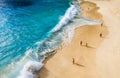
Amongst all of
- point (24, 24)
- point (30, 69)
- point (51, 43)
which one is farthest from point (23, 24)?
point (30, 69)

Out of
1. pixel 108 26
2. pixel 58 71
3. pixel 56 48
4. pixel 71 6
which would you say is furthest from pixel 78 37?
pixel 71 6

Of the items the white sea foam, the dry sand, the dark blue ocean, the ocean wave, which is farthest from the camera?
the dark blue ocean

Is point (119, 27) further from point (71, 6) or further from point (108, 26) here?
point (71, 6)

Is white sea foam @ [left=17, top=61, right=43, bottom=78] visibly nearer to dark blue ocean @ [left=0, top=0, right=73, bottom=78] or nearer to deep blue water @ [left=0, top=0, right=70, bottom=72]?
dark blue ocean @ [left=0, top=0, right=73, bottom=78]

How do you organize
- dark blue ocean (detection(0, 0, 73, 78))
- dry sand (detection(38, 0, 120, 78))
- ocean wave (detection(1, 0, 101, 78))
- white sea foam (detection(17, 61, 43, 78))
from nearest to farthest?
1. white sea foam (detection(17, 61, 43, 78))
2. dry sand (detection(38, 0, 120, 78))
3. ocean wave (detection(1, 0, 101, 78))
4. dark blue ocean (detection(0, 0, 73, 78))

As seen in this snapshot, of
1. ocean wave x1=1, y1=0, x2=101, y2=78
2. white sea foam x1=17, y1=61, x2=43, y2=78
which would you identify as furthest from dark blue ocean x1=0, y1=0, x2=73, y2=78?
white sea foam x1=17, y1=61, x2=43, y2=78

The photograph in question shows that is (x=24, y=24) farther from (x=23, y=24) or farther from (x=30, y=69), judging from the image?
(x=30, y=69)

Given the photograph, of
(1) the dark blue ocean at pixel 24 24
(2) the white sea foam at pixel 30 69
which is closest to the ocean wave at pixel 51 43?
(2) the white sea foam at pixel 30 69
